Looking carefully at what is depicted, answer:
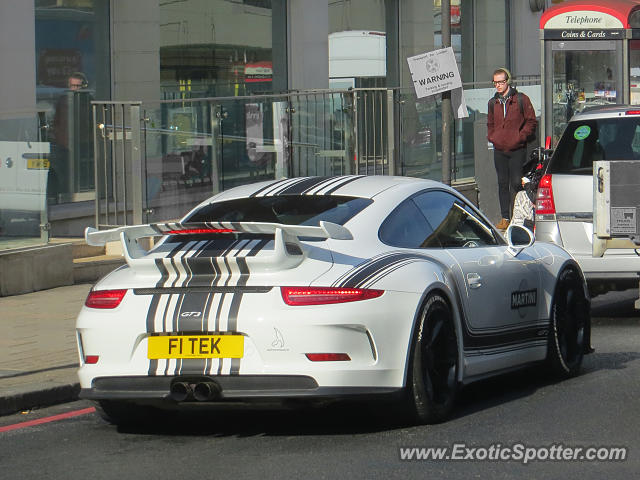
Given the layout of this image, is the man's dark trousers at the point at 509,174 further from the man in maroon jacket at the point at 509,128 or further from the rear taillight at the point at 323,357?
the rear taillight at the point at 323,357

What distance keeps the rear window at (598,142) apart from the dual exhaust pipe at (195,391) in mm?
6157

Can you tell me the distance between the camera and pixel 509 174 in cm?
1883

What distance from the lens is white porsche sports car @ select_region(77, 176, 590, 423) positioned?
279 inches

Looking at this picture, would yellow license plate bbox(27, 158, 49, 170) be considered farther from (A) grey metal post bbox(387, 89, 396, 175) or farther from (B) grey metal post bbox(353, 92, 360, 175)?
(A) grey metal post bbox(387, 89, 396, 175)

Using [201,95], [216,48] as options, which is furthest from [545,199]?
[216,48]

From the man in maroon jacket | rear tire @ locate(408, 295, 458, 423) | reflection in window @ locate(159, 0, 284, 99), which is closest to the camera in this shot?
Answer: rear tire @ locate(408, 295, 458, 423)

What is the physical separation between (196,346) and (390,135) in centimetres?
1389

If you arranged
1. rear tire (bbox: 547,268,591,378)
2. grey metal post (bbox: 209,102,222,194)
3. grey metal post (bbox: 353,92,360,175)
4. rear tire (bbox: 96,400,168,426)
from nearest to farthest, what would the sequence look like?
rear tire (bbox: 96,400,168,426) → rear tire (bbox: 547,268,591,378) → grey metal post (bbox: 209,102,222,194) → grey metal post (bbox: 353,92,360,175)

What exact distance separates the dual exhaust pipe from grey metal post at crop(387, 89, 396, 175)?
13798 mm

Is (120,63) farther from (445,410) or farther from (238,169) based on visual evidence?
(445,410)

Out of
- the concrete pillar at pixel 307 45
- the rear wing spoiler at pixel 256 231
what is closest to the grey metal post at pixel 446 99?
the concrete pillar at pixel 307 45

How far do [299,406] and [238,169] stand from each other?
997cm

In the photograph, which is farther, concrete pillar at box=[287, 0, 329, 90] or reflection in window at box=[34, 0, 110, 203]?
concrete pillar at box=[287, 0, 329, 90]

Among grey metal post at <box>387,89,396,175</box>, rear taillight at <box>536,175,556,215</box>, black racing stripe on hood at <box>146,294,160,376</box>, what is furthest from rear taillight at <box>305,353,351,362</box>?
grey metal post at <box>387,89,396,175</box>
